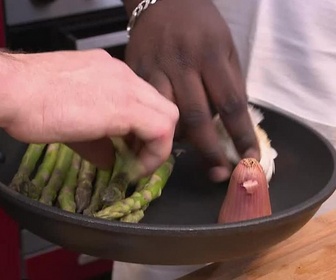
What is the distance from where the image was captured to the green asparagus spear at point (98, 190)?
0.69m

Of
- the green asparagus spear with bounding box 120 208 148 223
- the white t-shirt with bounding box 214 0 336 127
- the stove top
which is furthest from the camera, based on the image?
the stove top

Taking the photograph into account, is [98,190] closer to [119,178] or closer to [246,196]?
[119,178]

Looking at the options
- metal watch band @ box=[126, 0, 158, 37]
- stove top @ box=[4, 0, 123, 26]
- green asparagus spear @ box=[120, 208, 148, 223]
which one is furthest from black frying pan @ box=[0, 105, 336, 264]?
stove top @ box=[4, 0, 123, 26]

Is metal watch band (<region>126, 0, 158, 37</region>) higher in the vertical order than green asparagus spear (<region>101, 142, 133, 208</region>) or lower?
higher

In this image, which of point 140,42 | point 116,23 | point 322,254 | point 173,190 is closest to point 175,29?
point 140,42

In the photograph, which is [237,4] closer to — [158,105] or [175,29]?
[175,29]

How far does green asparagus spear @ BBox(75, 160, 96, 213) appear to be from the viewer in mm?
688

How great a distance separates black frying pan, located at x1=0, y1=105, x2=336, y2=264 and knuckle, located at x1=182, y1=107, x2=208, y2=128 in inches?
3.3

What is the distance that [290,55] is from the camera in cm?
91

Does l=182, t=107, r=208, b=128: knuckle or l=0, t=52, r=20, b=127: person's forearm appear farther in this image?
l=182, t=107, r=208, b=128: knuckle

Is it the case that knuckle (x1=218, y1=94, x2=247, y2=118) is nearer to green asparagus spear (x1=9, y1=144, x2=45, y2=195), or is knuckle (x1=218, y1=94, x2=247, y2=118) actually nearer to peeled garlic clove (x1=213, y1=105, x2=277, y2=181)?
peeled garlic clove (x1=213, y1=105, x2=277, y2=181)

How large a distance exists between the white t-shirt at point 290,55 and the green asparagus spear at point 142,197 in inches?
9.2

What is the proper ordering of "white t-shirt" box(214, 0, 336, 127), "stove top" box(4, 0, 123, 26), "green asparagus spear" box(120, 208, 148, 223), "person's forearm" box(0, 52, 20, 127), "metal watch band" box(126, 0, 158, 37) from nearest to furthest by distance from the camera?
"person's forearm" box(0, 52, 20, 127)
"green asparagus spear" box(120, 208, 148, 223)
"metal watch band" box(126, 0, 158, 37)
"white t-shirt" box(214, 0, 336, 127)
"stove top" box(4, 0, 123, 26)

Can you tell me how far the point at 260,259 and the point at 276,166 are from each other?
0.32 ft
